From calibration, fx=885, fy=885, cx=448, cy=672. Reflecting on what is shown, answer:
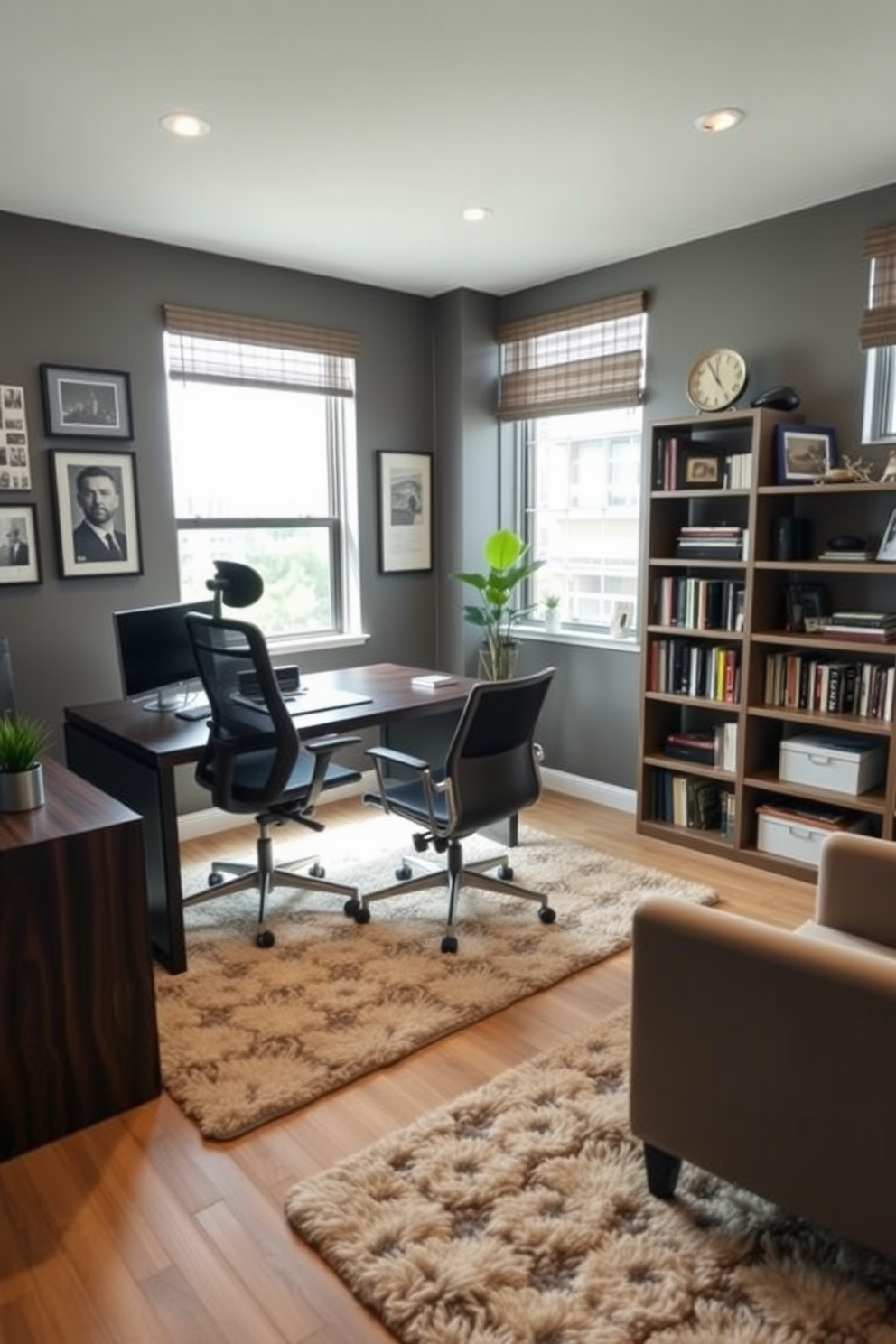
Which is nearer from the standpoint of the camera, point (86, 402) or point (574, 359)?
point (86, 402)

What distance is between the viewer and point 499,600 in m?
4.45

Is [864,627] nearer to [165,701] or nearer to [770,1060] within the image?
[770,1060]

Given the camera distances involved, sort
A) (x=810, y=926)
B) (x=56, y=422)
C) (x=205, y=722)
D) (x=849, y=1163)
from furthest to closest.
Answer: (x=56, y=422), (x=205, y=722), (x=810, y=926), (x=849, y=1163)

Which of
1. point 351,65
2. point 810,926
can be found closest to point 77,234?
point 351,65

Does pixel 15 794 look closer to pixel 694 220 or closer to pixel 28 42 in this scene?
pixel 28 42

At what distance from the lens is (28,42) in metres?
2.16

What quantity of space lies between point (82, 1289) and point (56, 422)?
2.94m

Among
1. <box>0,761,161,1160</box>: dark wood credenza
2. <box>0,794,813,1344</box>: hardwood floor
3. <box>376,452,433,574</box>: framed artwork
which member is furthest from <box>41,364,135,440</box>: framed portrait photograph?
<box>0,794,813,1344</box>: hardwood floor

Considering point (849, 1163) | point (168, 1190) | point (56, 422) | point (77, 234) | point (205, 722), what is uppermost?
point (77, 234)

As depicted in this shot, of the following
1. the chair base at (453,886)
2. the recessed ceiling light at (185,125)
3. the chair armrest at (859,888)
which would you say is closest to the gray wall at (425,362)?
the recessed ceiling light at (185,125)

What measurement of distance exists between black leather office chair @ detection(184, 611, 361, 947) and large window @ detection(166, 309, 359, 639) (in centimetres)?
127

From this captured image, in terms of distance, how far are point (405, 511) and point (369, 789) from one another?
148 centimetres

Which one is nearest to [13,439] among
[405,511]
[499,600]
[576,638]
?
[405,511]

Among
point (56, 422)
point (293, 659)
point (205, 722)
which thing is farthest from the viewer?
point (293, 659)
